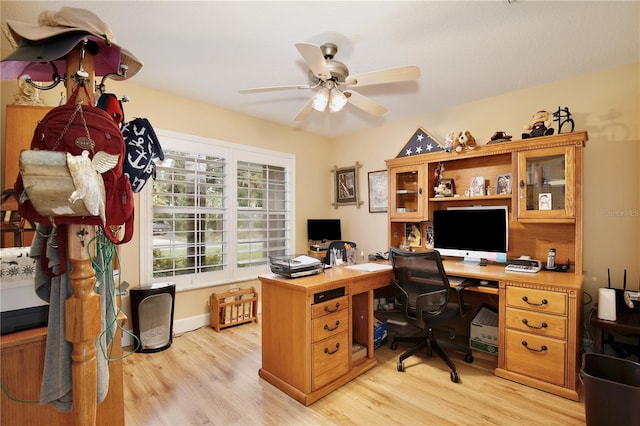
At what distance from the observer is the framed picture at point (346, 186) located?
14.9 feet

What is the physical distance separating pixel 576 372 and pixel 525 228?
4.21 feet

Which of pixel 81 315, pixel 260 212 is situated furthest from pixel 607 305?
pixel 260 212

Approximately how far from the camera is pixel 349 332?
2352 mm

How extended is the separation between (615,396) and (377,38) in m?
2.63

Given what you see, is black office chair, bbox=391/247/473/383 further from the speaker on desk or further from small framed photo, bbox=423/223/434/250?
small framed photo, bbox=423/223/434/250

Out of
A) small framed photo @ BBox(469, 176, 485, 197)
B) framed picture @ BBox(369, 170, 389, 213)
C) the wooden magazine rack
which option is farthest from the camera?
framed picture @ BBox(369, 170, 389, 213)

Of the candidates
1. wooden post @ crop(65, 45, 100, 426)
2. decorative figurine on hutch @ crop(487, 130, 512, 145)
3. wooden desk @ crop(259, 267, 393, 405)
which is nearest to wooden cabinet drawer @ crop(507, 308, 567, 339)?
wooden desk @ crop(259, 267, 393, 405)

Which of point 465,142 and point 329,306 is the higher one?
point 465,142

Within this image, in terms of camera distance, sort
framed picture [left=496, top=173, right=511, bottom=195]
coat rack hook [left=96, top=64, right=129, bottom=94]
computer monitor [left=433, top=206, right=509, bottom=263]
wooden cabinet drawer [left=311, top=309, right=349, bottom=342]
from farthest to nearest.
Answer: framed picture [left=496, top=173, right=511, bottom=195] → computer monitor [left=433, top=206, right=509, bottom=263] → wooden cabinet drawer [left=311, top=309, right=349, bottom=342] → coat rack hook [left=96, top=64, right=129, bottom=94]

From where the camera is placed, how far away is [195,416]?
194cm

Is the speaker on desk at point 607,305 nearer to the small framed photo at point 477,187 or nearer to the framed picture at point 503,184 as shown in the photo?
the framed picture at point 503,184

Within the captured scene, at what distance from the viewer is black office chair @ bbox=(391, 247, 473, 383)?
7.80ft

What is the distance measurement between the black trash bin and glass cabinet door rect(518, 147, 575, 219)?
1.13m

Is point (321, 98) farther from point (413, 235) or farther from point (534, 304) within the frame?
point (534, 304)
